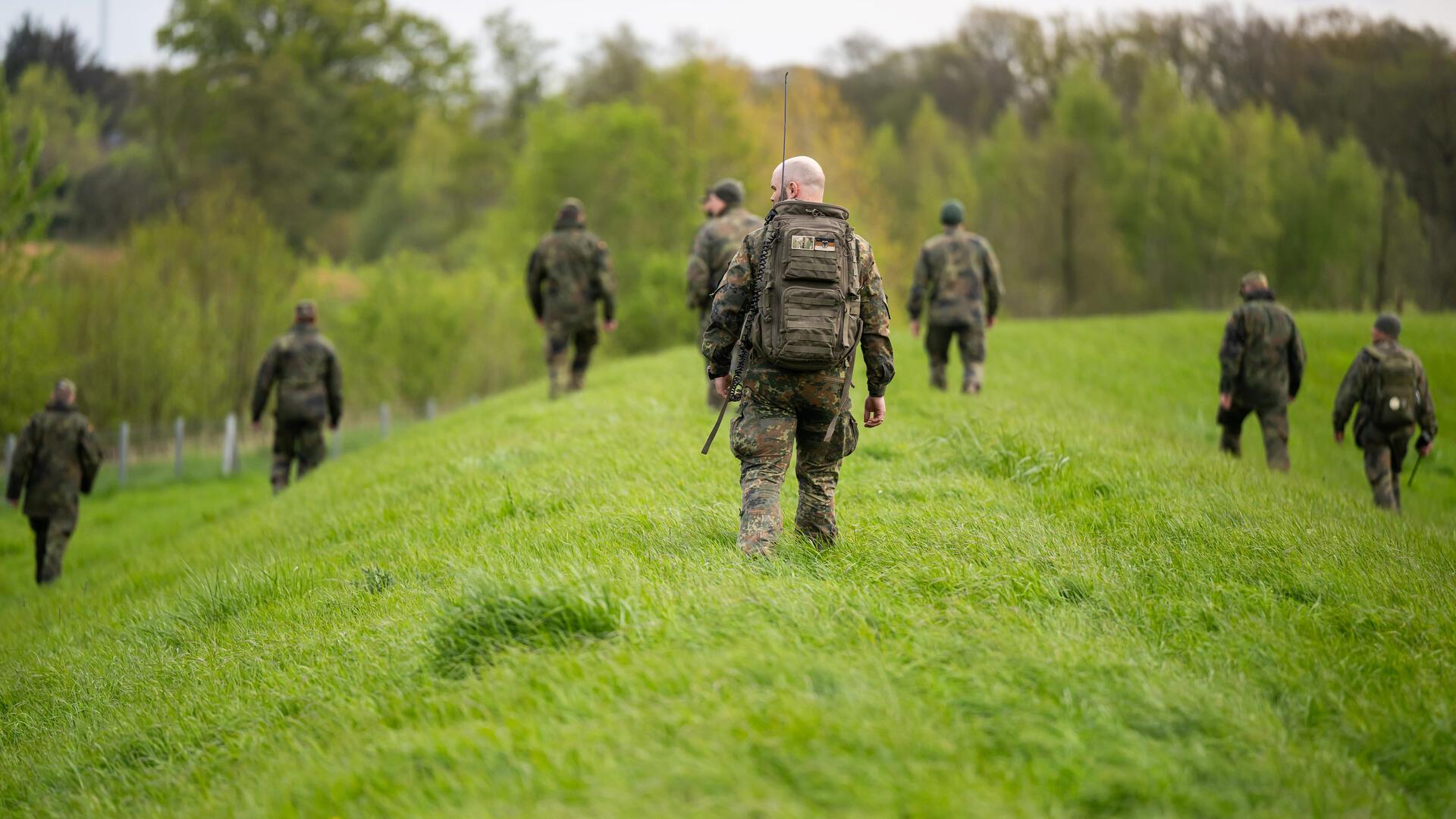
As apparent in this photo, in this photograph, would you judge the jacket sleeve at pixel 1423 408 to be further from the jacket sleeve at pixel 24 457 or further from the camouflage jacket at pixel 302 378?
the jacket sleeve at pixel 24 457

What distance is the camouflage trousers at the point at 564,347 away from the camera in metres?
16.1

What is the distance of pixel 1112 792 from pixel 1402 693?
1888mm

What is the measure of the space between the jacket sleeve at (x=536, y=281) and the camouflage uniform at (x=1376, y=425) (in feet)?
32.5

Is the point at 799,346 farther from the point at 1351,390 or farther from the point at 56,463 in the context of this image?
the point at 56,463

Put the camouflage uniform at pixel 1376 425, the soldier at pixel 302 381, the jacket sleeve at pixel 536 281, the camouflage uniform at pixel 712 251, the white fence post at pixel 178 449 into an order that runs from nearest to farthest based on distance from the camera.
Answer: the camouflage uniform at pixel 712 251 < the camouflage uniform at pixel 1376 425 < the soldier at pixel 302 381 < the jacket sleeve at pixel 536 281 < the white fence post at pixel 178 449

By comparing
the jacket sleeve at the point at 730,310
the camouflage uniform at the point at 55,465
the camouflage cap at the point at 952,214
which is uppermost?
the camouflage cap at the point at 952,214

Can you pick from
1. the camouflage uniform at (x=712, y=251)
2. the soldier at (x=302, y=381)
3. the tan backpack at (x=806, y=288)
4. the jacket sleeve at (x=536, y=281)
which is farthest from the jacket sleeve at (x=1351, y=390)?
the soldier at (x=302, y=381)

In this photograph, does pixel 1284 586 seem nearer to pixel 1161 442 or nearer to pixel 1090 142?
pixel 1161 442

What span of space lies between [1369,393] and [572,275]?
9.86 m

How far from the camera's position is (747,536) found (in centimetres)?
653

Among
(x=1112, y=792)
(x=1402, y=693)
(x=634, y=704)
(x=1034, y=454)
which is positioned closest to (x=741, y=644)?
(x=634, y=704)

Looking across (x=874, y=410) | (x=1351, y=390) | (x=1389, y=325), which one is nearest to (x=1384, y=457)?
(x=1351, y=390)

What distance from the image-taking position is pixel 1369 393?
13164 mm

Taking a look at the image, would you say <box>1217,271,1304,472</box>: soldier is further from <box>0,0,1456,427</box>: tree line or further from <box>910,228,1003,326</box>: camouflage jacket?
<box>0,0,1456,427</box>: tree line
